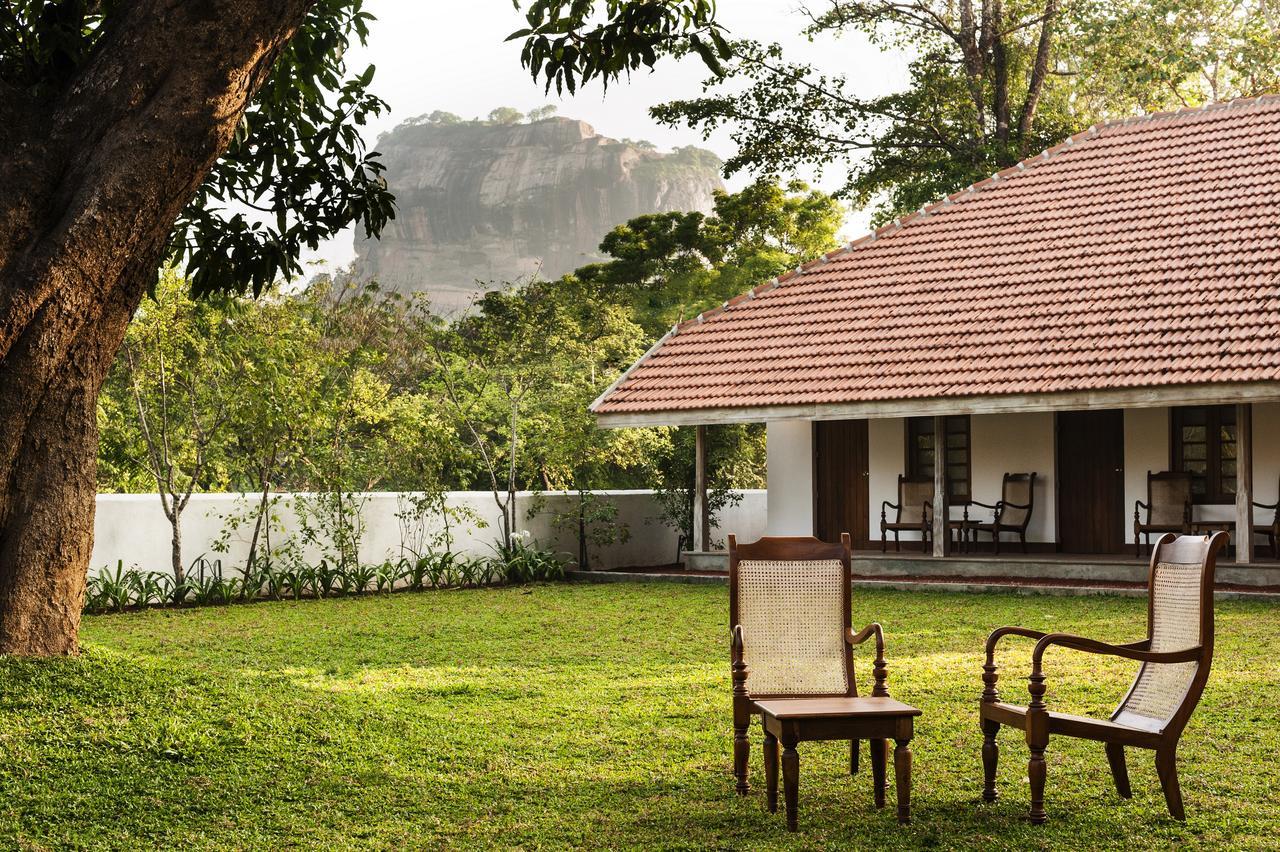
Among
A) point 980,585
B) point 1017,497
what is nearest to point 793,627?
point 980,585

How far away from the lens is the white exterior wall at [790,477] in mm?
19344

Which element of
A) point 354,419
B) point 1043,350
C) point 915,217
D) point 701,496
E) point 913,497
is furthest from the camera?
point 915,217

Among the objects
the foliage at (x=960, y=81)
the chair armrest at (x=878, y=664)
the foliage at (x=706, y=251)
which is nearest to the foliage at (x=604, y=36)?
the chair armrest at (x=878, y=664)

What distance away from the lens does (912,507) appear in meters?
18.0

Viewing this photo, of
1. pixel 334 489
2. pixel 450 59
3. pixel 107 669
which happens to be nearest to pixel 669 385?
pixel 334 489

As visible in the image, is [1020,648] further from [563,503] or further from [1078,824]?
[563,503]

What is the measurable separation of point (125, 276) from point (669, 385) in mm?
12048

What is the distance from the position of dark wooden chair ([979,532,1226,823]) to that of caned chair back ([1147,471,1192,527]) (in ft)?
35.8

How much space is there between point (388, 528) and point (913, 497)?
703cm

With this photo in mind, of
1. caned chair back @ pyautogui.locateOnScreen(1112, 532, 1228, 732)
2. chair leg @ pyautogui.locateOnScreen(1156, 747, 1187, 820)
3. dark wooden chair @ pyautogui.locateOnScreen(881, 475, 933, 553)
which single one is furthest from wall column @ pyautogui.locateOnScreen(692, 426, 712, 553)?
chair leg @ pyautogui.locateOnScreen(1156, 747, 1187, 820)

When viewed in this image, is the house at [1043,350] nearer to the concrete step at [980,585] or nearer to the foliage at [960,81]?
the concrete step at [980,585]

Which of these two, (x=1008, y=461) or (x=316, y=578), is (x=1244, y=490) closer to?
(x=1008, y=461)

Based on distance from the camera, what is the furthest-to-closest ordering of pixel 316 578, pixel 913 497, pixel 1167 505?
pixel 913 497
pixel 1167 505
pixel 316 578

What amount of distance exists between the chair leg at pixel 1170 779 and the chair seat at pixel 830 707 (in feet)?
3.23
